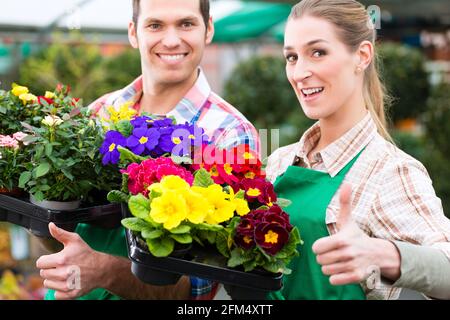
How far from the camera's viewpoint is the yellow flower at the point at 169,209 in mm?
1410

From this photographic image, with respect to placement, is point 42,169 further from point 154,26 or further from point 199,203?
point 154,26

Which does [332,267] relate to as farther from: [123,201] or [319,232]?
[123,201]

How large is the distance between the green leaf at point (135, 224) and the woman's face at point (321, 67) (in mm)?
608

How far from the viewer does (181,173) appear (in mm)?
1562

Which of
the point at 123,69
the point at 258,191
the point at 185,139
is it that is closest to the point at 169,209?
the point at 258,191

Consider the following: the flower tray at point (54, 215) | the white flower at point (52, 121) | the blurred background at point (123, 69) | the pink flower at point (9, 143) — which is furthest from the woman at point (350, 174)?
the blurred background at point (123, 69)

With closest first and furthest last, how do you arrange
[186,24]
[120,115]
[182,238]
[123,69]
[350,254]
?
A: [350,254] → [182,238] → [120,115] → [186,24] → [123,69]

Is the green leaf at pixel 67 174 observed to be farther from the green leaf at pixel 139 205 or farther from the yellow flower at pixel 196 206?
the yellow flower at pixel 196 206

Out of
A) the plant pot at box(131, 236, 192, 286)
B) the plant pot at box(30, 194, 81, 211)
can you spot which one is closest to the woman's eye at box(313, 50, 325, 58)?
the plant pot at box(131, 236, 192, 286)

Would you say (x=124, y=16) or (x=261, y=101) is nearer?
(x=261, y=101)

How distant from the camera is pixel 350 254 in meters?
1.33

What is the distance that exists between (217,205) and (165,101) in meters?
0.81
